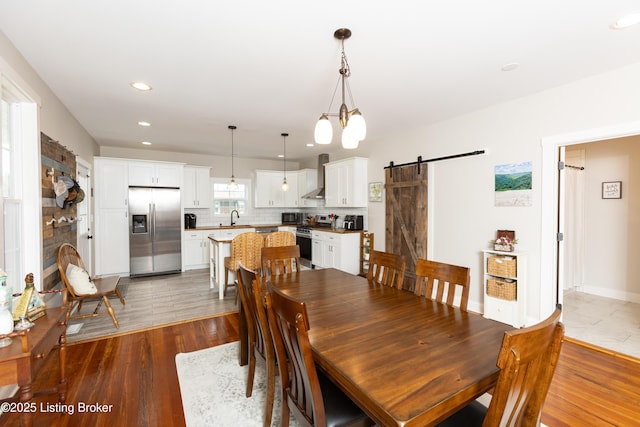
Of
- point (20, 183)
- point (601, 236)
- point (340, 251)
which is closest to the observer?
point (20, 183)

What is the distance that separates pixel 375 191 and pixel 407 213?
2.87 ft

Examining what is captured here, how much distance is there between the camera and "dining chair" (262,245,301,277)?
2.78 meters

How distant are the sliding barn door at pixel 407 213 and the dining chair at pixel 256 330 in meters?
2.90

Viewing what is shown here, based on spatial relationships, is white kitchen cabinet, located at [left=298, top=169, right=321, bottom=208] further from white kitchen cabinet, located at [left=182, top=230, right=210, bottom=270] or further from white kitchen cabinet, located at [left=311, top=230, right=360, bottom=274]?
white kitchen cabinet, located at [left=182, top=230, right=210, bottom=270]

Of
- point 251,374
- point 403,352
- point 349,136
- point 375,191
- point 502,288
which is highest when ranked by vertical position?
point 349,136

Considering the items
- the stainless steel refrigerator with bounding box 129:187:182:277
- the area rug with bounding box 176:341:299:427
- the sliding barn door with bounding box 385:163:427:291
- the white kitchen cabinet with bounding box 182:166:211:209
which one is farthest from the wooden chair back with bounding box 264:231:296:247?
the white kitchen cabinet with bounding box 182:166:211:209

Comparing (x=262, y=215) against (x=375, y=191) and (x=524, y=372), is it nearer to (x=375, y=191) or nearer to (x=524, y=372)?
(x=375, y=191)

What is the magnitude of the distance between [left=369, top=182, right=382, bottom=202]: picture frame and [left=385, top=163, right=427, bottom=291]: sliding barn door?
20 cm

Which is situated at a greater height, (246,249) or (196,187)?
(196,187)

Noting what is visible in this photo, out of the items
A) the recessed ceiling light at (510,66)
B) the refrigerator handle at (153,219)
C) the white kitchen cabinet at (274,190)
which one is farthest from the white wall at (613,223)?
the refrigerator handle at (153,219)

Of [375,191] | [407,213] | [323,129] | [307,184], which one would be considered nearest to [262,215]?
[307,184]

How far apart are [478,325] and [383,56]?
2032mm

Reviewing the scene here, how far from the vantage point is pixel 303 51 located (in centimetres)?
222

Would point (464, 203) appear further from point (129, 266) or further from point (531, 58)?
point (129, 266)
